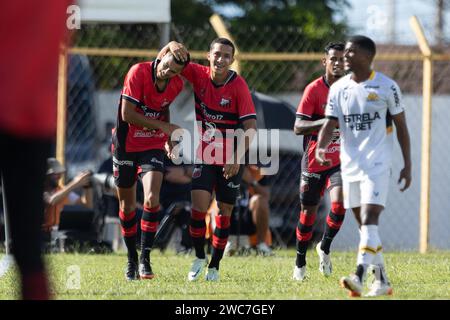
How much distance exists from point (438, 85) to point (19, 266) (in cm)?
1401

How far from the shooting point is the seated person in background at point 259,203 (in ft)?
42.0

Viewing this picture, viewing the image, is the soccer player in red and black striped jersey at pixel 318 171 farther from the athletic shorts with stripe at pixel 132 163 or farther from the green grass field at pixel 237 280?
the athletic shorts with stripe at pixel 132 163

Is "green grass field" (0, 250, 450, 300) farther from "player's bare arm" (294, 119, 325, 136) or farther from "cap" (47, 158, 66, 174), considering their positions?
"cap" (47, 158, 66, 174)

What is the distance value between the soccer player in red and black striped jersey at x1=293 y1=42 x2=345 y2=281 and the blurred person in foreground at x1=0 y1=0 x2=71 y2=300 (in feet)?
14.3

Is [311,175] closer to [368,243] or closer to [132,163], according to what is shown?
[132,163]

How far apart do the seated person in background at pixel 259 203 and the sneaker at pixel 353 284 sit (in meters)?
5.93

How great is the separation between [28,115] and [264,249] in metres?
8.33

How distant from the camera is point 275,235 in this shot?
45.0 ft

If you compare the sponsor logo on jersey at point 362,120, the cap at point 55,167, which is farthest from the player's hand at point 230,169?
the cap at point 55,167

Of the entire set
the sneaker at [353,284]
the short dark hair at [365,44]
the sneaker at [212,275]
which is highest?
the short dark hair at [365,44]

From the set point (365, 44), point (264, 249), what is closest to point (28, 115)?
point (365, 44)

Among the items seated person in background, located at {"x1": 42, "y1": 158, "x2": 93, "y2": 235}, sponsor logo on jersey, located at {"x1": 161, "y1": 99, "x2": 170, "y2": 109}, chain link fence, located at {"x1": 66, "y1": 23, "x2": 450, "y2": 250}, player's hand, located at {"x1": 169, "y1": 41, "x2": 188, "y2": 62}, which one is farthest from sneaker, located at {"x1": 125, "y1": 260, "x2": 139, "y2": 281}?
chain link fence, located at {"x1": 66, "y1": 23, "x2": 450, "y2": 250}
